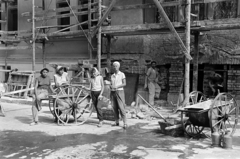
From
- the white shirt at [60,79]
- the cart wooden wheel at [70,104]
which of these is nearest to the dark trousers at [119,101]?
the cart wooden wheel at [70,104]

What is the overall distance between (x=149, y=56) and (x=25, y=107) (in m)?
5.36

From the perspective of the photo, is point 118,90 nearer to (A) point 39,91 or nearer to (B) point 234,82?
(A) point 39,91

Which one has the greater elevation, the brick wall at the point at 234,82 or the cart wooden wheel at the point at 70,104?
the brick wall at the point at 234,82

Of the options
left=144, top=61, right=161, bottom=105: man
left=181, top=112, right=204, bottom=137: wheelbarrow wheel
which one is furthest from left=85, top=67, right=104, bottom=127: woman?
left=144, top=61, right=161, bottom=105: man

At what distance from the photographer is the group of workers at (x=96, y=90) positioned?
8617 millimetres

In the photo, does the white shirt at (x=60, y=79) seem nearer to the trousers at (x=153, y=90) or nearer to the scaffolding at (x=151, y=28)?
the scaffolding at (x=151, y=28)

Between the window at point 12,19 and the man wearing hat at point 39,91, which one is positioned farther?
the window at point 12,19

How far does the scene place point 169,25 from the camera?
932 cm

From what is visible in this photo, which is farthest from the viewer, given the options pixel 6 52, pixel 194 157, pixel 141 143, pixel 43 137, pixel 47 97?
pixel 6 52

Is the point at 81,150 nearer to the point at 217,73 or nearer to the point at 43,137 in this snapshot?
the point at 43,137

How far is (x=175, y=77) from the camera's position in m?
12.1

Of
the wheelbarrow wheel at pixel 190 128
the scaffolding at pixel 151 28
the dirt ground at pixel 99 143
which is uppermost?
the scaffolding at pixel 151 28

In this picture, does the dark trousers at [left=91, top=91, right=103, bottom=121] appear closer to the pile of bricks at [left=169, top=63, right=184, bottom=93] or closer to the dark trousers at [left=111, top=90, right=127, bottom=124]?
the dark trousers at [left=111, top=90, right=127, bottom=124]

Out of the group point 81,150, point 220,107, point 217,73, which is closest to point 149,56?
point 217,73
